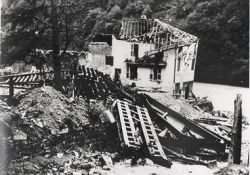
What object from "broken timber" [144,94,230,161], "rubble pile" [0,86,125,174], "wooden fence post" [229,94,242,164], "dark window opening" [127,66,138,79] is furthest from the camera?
"broken timber" [144,94,230,161]

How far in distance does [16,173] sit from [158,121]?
6.66ft

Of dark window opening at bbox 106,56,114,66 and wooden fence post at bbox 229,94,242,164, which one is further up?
dark window opening at bbox 106,56,114,66

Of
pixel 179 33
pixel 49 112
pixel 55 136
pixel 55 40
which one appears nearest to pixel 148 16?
pixel 179 33

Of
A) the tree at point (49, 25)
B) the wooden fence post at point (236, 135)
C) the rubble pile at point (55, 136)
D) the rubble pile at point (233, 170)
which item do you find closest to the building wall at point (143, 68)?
the tree at point (49, 25)

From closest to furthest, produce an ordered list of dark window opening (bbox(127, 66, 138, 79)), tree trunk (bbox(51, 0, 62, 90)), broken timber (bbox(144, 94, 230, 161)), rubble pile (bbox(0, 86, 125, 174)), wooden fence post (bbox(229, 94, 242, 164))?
1. rubble pile (bbox(0, 86, 125, 174))
2. wooden fence post (bbox(229, 94, 242, 164))
3. dark window opening (bbox(127, 66, 138, 79))
4. tree trunk (bbox(51, 0, 62, 90))
5. broken timber (bbox(144, 94, 230, 161))

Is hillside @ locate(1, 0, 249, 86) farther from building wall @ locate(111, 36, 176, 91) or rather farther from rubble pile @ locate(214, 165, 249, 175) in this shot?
rubble pile @ locate(214, 165, 249, 175)

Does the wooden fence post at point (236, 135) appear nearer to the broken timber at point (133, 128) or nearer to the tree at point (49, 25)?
the broken timber at point (133, 128)

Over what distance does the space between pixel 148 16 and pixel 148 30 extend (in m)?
0.20

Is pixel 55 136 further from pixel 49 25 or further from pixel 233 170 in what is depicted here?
pixel 233 170

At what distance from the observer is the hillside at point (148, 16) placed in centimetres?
511

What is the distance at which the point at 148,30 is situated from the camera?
16.8ft

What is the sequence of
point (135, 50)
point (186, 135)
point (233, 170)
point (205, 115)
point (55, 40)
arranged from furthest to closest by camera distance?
point (205, 115), point (186, 135), point (55, 40), point (135, 50), point (233, 170)

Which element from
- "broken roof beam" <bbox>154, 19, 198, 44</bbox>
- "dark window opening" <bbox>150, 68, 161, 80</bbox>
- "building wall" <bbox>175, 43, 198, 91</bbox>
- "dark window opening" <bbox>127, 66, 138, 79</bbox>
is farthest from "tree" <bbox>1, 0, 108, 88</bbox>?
"building wall" <bbox>175, 43, 198, 91</bbox>

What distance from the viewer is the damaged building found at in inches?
199
